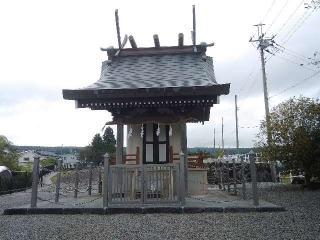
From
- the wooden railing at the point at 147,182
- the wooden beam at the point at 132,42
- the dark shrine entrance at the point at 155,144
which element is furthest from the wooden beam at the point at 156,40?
the wooden railing at the point at 147,182

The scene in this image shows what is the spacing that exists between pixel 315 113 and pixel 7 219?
1509 centimetres

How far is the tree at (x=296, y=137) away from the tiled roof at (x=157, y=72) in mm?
5407

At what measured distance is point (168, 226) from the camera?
741cm

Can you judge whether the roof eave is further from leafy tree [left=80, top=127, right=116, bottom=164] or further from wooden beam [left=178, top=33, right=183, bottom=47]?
leafy tree [left=80, top=127, right=116, bottom=164]

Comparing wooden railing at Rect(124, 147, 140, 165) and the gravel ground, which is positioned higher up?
wooden railing at Rect(124, 147, 140, 165)

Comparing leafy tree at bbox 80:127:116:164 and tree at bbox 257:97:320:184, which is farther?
leafy tree at bbox 80:127:116:164

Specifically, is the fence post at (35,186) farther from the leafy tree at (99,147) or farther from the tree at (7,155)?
the leafy tree at (99,147)

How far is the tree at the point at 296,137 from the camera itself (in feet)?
54.5

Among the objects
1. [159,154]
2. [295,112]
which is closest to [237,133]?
[295,112]

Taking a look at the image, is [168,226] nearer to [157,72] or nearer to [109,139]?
[157,72]

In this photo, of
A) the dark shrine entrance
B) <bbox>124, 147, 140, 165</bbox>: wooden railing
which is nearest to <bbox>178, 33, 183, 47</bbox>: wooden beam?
the dark shrine entrance

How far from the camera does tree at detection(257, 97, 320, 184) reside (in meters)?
16.6

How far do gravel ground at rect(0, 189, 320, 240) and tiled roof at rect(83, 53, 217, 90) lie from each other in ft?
16.2

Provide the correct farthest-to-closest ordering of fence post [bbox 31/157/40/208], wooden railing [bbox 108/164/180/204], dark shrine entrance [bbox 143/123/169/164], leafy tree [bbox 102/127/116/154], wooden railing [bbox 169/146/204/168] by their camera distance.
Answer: leafy tree [bbox 102/127/116/154], dark shrine entrance [bbox 143/123/169/164], wooden railing [bbox 169/146/204/168], fence post [bbox 31/157/40/208], wooden railing [bbox 108/164/180/204]
